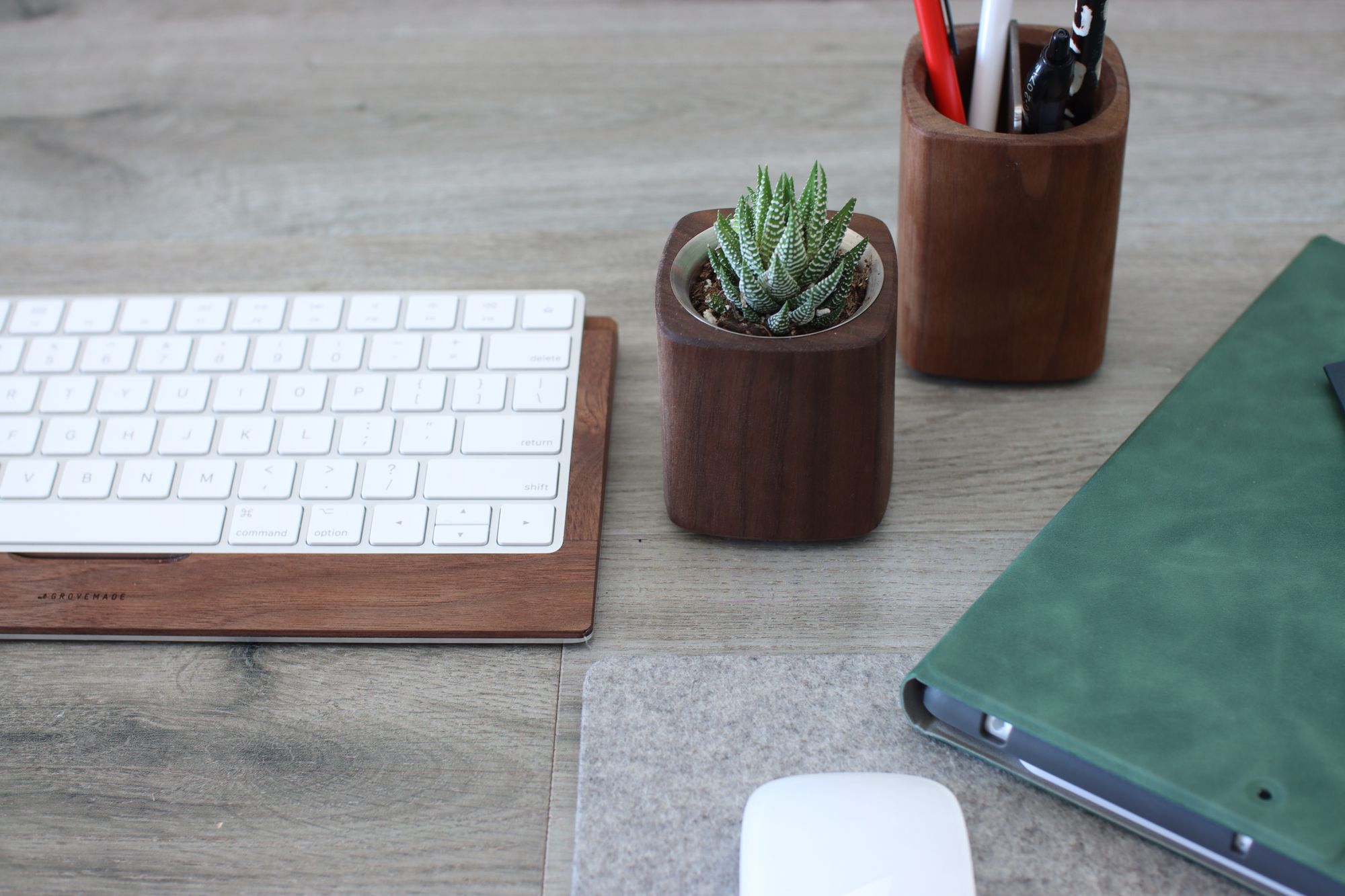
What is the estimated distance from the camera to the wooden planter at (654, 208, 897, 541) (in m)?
0.45

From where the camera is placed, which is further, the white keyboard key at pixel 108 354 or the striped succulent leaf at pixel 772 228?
the white keyboard key at pixel 108 354

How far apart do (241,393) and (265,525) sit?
0.09 meters

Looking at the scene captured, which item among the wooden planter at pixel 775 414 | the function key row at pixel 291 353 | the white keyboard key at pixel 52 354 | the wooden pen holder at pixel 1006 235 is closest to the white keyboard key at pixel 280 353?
the function key row at pixel 291 353

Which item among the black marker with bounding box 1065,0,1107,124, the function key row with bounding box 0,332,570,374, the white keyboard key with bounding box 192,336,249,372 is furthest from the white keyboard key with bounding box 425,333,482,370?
the black marker with bounding box 1065,0,1107,124

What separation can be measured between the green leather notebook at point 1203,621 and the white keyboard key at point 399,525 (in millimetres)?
234

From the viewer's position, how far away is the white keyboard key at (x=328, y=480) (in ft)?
1.75

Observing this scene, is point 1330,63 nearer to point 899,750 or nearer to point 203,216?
point 899,750

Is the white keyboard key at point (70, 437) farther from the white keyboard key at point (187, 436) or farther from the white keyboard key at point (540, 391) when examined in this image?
the white keyboard key at point (540, 391)

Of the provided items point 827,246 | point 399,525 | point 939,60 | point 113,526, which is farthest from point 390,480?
point 939,60

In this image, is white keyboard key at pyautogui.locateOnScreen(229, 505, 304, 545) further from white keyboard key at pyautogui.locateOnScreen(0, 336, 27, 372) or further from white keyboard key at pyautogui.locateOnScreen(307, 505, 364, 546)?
white keyboard key at pyautogui.locateOnScreen(0, 336, 27, 372)

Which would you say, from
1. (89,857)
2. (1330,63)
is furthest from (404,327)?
(1330,63)

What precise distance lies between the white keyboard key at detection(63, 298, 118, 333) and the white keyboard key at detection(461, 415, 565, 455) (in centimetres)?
23

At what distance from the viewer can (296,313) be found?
24.2 inches

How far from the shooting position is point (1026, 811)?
0.42 meters
